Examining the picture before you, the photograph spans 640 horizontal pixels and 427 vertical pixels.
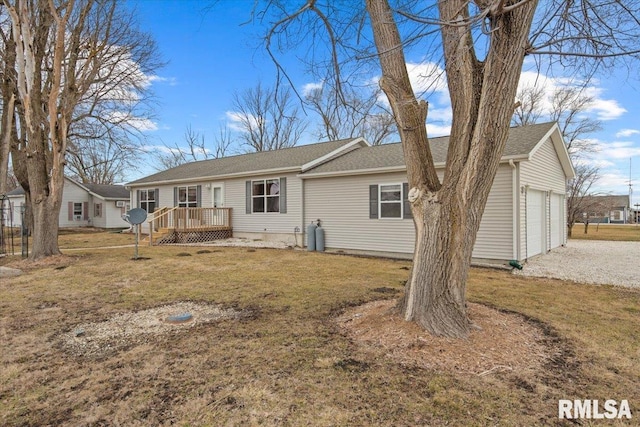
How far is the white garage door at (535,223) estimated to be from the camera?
374 inches

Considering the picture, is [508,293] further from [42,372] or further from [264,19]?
[42,372]

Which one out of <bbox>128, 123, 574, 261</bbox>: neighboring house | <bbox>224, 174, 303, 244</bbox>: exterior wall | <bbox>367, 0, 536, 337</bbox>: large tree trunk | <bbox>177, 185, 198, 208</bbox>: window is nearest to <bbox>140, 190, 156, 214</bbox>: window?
<bbox>177, 185, 198, 208</bbox>: window

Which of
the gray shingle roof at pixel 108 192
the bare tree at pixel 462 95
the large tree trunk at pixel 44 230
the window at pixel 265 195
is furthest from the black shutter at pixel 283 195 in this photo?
the gray shingle roof at pixel 108 192

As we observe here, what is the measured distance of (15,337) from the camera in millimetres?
3797

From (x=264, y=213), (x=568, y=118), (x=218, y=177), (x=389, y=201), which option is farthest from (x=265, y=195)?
(x=568, y=118)

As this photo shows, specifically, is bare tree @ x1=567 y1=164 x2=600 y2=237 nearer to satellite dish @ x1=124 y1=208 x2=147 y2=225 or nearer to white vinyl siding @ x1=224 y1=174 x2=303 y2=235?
white vinyl siding @ x1=224 y1=174 x2=303 y2=235

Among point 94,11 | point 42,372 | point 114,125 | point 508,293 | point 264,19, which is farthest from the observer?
point 114,125

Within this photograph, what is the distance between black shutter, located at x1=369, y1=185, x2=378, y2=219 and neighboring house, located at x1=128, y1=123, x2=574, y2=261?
31 millimetres

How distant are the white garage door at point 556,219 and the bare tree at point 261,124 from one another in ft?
60.0

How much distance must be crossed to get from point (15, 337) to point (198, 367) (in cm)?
238

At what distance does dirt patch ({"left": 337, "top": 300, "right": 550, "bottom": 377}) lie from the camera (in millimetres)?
3068

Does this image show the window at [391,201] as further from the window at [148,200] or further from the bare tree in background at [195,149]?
the bare tree in background at [195,149]

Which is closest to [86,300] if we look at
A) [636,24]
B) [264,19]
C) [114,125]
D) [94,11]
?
[264,19]

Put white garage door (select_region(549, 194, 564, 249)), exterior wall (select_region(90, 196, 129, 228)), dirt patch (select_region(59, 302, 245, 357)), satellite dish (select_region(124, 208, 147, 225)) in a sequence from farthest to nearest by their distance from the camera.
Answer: exterior wall (select_region(90, 196, 129, 228)), white garage door (select_region(549, 194, 564, 249)), satellite dish (select_region(124, 208, 147, 225)), dirt patch (select_region(59, 302, 245, 357))
